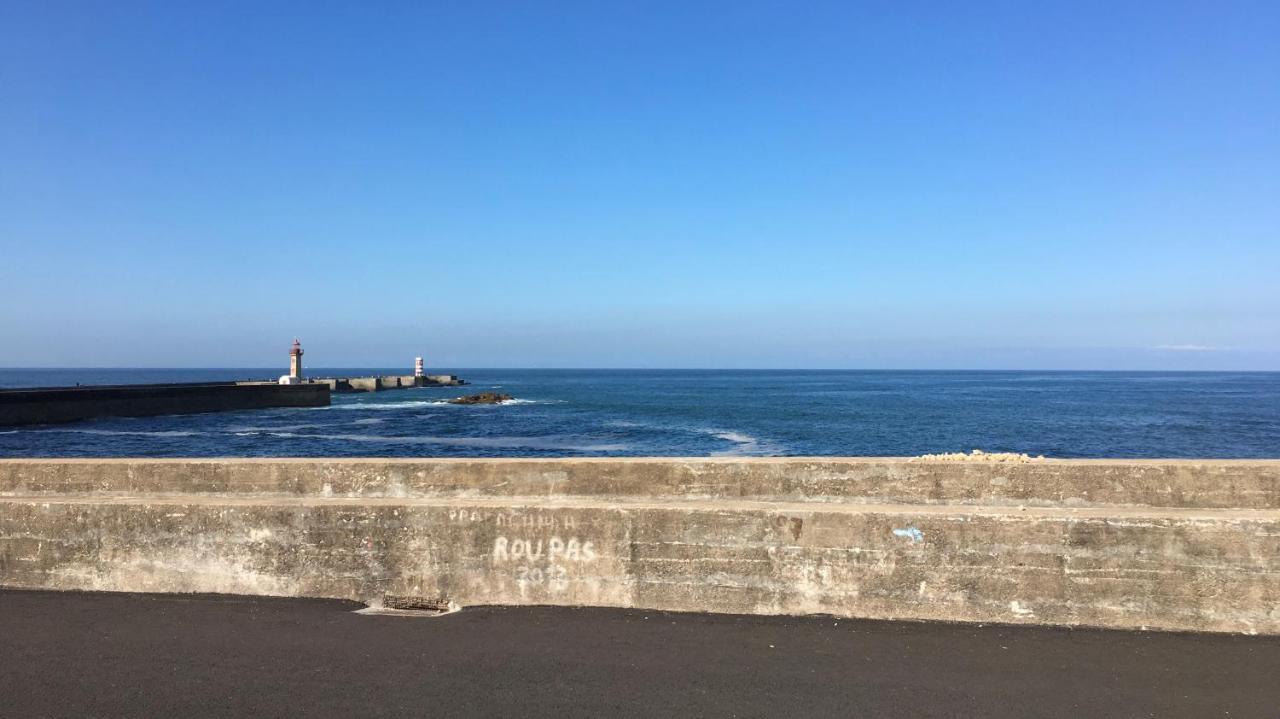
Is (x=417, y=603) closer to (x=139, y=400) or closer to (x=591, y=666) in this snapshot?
(x=591, y=666)

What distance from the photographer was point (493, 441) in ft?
118

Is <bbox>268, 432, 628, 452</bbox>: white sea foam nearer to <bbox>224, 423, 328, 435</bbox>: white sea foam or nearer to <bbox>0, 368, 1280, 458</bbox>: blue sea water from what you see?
<bbox>0, 368, 1280, 458</bbox>: blue sea water

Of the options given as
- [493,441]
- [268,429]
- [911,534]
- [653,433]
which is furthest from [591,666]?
[268,429]

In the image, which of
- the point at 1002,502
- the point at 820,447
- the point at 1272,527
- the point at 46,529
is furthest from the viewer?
the point at 820,447

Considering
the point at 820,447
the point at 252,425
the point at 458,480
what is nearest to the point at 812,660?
the point at 458,480

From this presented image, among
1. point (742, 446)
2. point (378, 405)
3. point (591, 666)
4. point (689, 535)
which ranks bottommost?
point (742, 446)

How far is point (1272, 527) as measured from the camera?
5082 millimetres

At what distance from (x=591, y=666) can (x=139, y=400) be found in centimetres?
5021

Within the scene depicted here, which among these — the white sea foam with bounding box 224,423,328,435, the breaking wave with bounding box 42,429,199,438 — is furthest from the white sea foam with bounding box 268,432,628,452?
the breaking wave with bounding box 42,429,199,438

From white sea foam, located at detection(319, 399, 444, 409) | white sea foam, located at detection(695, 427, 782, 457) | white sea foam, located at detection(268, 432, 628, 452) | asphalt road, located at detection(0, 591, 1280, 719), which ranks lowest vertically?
white sea foam, located at detection(695, 427, 782, 457)

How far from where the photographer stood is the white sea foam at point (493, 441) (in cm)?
3358

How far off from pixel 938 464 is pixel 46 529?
278 inches

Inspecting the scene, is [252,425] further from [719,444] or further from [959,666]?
[959,666]

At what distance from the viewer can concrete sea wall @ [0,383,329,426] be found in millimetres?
39028
